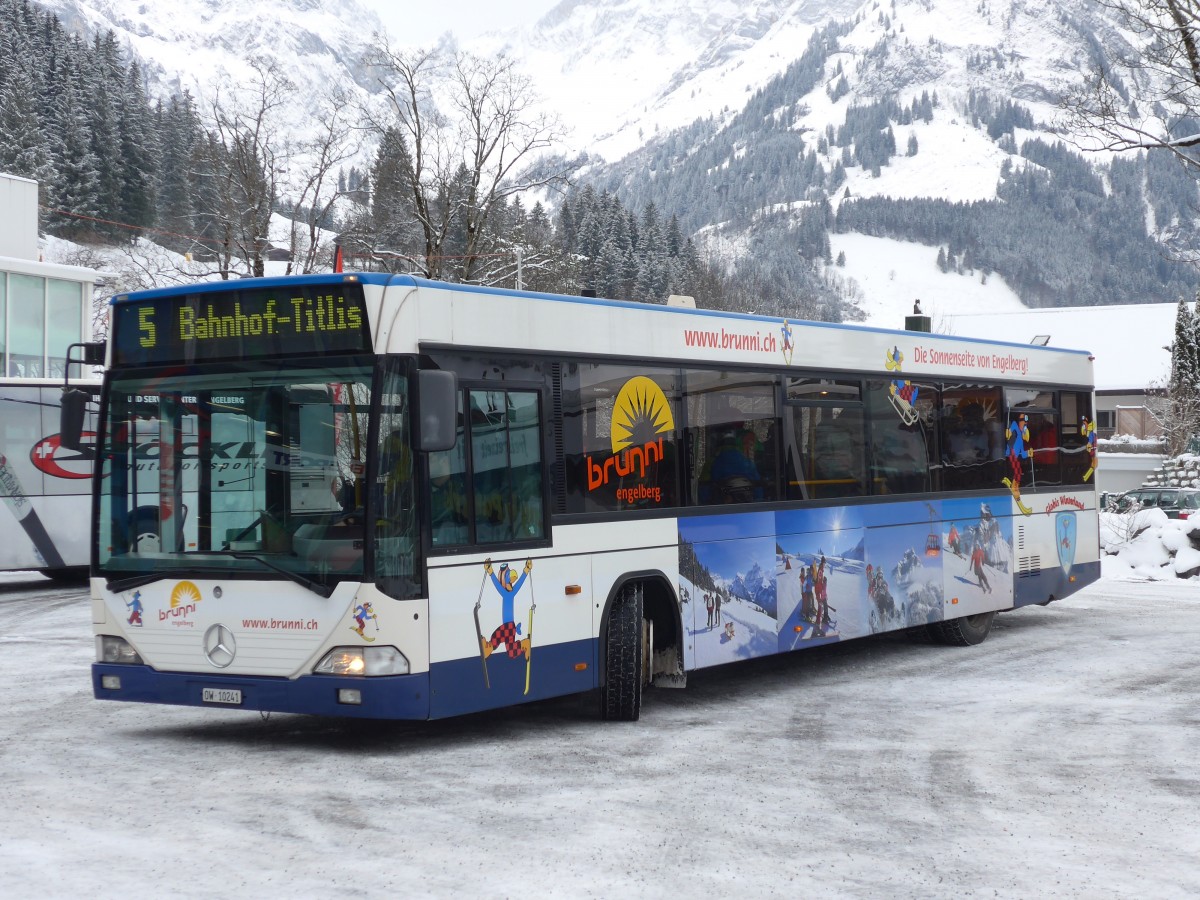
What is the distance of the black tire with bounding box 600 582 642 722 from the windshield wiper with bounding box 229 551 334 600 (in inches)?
86.0

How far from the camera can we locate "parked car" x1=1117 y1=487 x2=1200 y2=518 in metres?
34.2

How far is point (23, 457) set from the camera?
2211cm

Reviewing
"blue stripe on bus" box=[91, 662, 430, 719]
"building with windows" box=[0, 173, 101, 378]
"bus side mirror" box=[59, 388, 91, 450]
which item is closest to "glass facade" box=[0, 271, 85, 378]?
"building with windows" box=[0, 173, 101, 378]

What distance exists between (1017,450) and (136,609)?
31.1 ft

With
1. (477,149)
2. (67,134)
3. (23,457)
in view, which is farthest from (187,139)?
(23,457)

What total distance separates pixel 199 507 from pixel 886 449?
6.47 metres

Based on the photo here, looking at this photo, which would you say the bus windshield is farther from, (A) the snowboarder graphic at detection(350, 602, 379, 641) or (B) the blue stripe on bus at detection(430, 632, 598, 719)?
(B) the blue stripe on bus at detection(430, 632, 598, 719)

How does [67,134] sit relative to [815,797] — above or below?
above

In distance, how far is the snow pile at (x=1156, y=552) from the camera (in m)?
23.2

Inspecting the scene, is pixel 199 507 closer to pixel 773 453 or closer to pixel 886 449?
pixel 773 453

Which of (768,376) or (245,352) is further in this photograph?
(768,376)

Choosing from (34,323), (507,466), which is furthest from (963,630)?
(34,323)

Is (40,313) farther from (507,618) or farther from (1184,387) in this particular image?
(1184,387)

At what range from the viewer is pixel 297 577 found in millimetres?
8500
